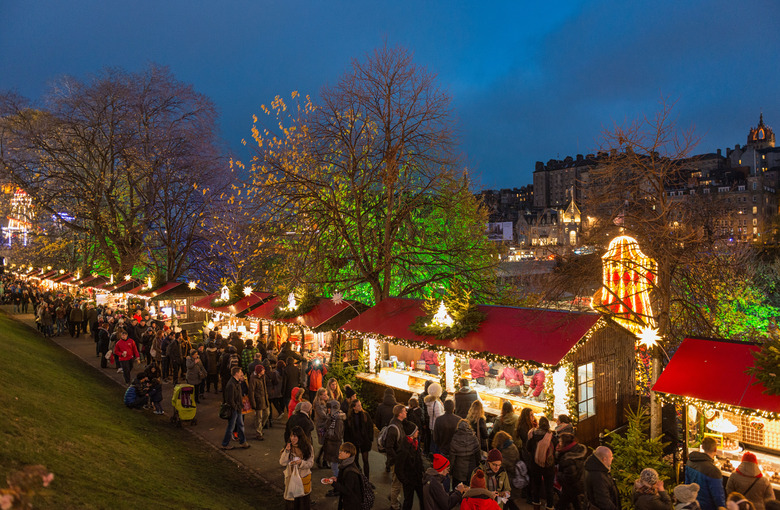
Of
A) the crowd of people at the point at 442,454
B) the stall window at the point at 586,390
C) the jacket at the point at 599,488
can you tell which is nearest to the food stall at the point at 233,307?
the crowd of people at the point at 442,454

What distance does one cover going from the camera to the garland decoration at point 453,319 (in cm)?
1194

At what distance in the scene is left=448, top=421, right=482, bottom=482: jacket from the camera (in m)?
7.46

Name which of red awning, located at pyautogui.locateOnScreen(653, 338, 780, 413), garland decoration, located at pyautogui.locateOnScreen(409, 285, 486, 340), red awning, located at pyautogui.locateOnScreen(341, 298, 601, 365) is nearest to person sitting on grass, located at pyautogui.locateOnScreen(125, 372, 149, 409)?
red awning, located at pyautogui.locateOnScreen(341, 298, 601, 365)

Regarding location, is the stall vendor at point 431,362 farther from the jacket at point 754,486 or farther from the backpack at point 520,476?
the jacket at point 754,486

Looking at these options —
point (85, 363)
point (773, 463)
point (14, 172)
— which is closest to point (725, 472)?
point (773, 463)

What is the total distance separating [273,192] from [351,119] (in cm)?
380

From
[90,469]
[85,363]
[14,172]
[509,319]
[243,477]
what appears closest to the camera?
[90,469]

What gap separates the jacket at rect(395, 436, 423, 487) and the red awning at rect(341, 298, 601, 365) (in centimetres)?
366

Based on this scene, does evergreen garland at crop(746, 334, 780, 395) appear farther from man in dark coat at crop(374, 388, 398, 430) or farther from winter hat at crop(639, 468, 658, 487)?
man in dark coat at crop(374, 388, 398, 430)

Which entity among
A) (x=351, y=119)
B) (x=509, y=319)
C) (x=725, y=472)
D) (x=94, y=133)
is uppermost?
(x=94, y=133)

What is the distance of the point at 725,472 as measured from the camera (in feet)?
26.8

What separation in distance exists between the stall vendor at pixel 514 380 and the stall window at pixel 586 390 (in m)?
1.66

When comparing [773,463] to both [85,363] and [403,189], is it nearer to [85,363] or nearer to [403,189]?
[403,189]

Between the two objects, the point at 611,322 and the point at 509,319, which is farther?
the point at 509,319
